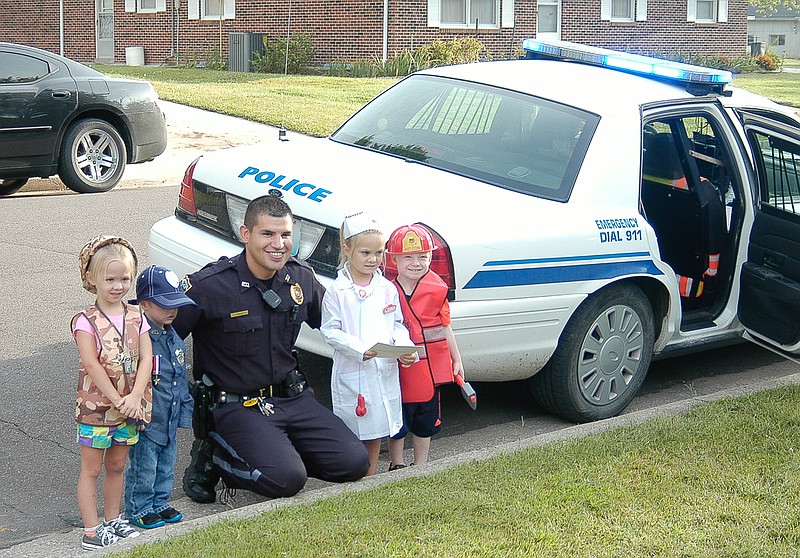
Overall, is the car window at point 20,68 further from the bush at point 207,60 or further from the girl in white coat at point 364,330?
the bush at point 207,60

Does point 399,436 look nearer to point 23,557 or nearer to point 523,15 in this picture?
point 23,557

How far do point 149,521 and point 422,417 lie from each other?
1224 mm

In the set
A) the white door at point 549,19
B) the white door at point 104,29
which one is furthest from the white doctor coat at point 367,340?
the white door at point 104,29

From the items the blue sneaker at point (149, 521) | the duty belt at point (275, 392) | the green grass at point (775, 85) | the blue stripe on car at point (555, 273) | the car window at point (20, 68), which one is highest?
the green grass at point (775, 85)

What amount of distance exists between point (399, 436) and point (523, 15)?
2415 centimetres

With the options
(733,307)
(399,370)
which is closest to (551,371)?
(399,370)

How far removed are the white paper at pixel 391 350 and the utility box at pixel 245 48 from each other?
75.7 feet

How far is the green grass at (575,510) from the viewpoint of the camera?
3.60 meters

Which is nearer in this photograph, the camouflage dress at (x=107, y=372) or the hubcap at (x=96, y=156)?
the camouflage dress at (x=107, y=372)

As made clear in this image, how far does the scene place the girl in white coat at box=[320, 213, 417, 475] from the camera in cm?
446

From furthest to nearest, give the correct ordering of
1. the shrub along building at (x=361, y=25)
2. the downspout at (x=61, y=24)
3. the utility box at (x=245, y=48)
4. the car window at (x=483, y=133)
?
the downspout at (x=61, y=24), the utility box at (x=245, y=48), the shrub along building at (x=361, y=25), the car window at (x=483, y=133)

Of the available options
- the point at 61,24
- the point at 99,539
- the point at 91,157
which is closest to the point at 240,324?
the point at 99,539

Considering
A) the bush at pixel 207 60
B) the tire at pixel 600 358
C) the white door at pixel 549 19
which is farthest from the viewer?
the white door at pixel 549 19

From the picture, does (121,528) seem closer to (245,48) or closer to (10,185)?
(10,185)
